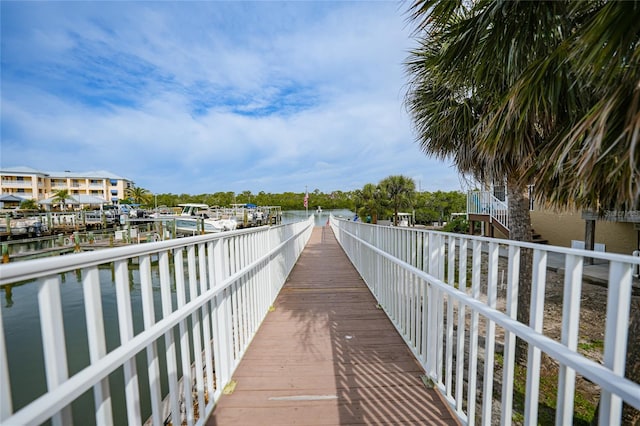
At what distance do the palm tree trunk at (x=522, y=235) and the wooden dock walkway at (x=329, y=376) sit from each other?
5.53 ft

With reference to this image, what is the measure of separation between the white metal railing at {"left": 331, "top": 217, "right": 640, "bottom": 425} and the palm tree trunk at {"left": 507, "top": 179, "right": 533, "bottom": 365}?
0.94m

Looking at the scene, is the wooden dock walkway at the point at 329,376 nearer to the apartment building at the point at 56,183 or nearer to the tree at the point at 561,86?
the tree at the point at 561,86

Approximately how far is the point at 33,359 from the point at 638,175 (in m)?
8.58

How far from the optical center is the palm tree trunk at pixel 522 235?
11.6ft

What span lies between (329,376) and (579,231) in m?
11.2

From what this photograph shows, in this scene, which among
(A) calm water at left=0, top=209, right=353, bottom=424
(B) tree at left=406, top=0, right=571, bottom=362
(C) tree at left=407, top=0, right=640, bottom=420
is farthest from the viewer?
(A) calm water at left=0, top=209, right=353, bottom=424

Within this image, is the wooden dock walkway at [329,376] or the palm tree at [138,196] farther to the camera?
the palm tree at [138,196]

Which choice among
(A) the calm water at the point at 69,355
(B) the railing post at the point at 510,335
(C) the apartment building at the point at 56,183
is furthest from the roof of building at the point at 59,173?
(B) the railing post at the point at 510,335

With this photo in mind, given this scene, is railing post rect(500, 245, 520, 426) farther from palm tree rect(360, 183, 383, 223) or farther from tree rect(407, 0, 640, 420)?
palm tree rect(360, 183, 383, 223)

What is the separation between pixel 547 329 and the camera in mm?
4379

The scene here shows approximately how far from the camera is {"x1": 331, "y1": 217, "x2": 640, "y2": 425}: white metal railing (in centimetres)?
93

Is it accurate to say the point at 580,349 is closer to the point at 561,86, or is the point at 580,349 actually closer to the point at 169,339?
the point at 561,86

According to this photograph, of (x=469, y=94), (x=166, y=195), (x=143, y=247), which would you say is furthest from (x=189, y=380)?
(x=166, y=195)

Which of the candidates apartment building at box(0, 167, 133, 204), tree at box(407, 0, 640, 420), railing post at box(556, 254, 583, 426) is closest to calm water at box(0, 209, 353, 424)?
railing post at box(556, 254, 583, 426)
